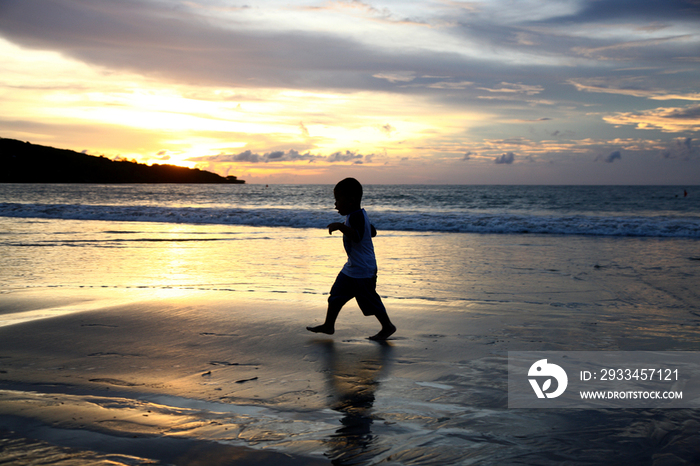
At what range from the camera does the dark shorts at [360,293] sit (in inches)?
171

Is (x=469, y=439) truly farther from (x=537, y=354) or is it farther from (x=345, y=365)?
(x=537, y=354)

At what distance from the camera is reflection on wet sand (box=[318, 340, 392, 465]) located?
2.26 m

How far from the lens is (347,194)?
412 cm

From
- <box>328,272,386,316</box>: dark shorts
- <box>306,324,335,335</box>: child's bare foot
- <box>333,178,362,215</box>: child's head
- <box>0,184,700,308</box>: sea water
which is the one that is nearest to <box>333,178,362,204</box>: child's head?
<box>333,178,362,215</box>: child's head

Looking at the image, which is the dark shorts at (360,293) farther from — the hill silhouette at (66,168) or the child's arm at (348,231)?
the hill silhouette at (66,168)

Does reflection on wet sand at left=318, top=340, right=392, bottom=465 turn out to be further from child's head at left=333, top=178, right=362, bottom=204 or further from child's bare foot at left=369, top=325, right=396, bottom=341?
child's head at left=333, top=178, right=362, bottom=204

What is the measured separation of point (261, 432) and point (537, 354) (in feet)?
8.22

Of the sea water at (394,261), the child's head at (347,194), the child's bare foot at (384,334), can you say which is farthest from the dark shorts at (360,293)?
the sea water at (394,261)

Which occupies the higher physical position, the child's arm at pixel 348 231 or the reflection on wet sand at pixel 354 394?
the child's arm at pixel 348 231

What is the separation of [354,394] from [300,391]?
36cm

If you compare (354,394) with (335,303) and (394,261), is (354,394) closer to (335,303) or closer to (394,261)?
(335,303)

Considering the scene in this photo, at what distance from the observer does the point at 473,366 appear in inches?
141

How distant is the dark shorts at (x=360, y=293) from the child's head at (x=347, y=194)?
69 centimetres

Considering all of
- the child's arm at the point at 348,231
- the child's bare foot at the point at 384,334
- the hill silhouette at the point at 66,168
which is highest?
the hill silhouette at the point at 66,168
